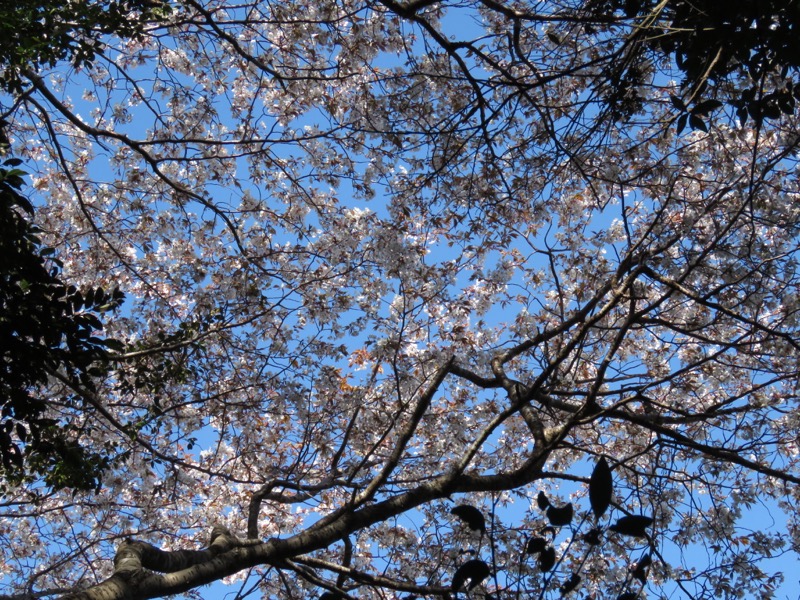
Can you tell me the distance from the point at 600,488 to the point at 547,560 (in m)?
0.35

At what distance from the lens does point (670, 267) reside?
15.4 ft

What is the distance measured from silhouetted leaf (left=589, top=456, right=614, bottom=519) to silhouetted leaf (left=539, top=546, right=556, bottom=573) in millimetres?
281

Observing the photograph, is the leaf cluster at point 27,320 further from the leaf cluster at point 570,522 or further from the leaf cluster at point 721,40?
the leaf cluster at point 721,40

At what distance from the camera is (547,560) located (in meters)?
1.88

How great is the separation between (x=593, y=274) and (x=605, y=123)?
184cm

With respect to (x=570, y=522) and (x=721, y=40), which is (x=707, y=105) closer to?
(x=721, y=40)

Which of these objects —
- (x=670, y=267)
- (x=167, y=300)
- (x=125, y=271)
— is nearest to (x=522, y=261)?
(x=670, y=267)

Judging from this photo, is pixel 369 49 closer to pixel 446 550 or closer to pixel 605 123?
pixel 605 123

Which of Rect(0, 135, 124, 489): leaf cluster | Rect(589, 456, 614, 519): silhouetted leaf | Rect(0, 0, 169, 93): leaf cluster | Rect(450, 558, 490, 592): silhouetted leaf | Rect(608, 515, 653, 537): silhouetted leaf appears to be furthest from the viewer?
Rect(0, 0, 169, 93): leaf cluster

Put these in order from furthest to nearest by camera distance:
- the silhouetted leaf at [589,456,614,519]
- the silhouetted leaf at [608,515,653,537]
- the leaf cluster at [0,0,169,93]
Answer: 1. the leaf cluster at [0,0,169,93]
2. the silhouetted leaf at [608,515,653,537]
3. the silhouetted leaf at [589,456,614,519]

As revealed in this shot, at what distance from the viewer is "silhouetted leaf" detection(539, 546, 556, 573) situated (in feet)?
6.15

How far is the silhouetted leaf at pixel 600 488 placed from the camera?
5.42ft

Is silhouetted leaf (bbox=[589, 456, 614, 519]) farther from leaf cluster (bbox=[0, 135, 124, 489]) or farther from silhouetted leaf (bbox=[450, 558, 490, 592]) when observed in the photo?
leaf cluster (bbox=[0, 135, 124, 489])

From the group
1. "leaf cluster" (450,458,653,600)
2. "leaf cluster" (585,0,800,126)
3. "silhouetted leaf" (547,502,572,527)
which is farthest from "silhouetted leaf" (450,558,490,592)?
"leaf cluster" (585,0,800,126)
